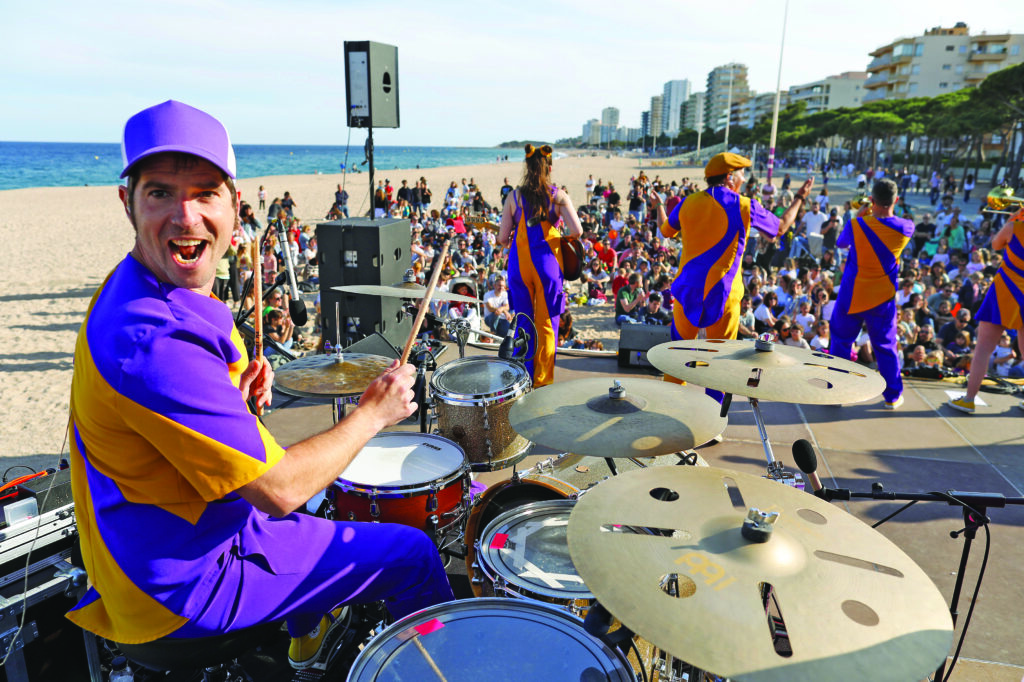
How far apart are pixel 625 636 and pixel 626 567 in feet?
0.47

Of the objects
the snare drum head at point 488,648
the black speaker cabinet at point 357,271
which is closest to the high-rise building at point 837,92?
the black speaker cabinet at point 357,271

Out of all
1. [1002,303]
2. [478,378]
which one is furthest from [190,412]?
[1002,303]

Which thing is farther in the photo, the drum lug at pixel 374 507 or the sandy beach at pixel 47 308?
the sandy beach at pixel 47 308

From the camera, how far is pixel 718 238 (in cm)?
426

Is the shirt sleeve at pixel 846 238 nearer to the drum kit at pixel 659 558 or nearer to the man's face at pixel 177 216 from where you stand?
the drum kit at pixel 659 558

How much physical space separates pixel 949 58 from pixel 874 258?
82376 millimetres

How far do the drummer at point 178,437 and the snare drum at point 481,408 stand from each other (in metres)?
1.67

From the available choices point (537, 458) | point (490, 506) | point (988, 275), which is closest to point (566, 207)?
point (537, 458)

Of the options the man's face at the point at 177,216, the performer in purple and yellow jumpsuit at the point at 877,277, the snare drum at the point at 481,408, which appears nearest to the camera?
the man's face at the point at 177,216

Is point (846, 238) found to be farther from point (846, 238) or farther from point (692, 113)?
point (692, 113)

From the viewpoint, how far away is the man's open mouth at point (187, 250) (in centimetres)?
140

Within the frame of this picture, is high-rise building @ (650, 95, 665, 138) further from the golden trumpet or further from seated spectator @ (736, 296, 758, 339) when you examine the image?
the golden trumpet

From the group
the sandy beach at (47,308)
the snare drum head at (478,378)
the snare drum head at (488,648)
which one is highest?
the snare drum head at (478,378)

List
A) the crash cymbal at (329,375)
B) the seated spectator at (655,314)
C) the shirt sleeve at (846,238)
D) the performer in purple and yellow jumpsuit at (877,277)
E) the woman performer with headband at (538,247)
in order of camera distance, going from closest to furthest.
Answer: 1. the crash cymbal at (329,375)
2. the woman performer with headband at (538,247)
3. the performer in purple and yellow jumpsuit at (877,277)
4. the shirt sleeve at (846,238)
5. the seated spectator at (655,314)
